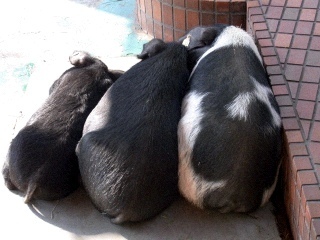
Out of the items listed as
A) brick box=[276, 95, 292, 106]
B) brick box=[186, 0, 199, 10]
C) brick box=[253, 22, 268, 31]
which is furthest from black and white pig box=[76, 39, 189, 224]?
brick box=[186, 0, 199, 10]

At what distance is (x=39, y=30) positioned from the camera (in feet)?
18.0

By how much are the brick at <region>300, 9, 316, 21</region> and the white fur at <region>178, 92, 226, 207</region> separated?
1.09 metres

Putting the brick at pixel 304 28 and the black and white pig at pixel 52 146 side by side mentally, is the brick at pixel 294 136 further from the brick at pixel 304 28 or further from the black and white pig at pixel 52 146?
the black and white pig at pixel 52 146

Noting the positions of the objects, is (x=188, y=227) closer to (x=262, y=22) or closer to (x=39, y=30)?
(x=262, y=22)

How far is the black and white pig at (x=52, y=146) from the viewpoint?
348 cm

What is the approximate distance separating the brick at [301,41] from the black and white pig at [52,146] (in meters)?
1.34

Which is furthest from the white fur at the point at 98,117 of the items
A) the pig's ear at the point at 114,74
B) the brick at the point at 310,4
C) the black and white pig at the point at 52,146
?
the brick at the point at 310,4

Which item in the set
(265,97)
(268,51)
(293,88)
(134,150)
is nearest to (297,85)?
(293,88)

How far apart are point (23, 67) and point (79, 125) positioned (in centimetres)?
157

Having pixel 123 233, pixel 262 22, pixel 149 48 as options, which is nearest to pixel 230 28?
pixel 262 22

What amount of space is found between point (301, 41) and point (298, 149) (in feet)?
3.28

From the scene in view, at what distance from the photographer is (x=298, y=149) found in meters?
3.20

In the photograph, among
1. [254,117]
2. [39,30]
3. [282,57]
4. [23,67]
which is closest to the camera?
[254,117]

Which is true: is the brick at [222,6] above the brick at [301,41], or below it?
below
